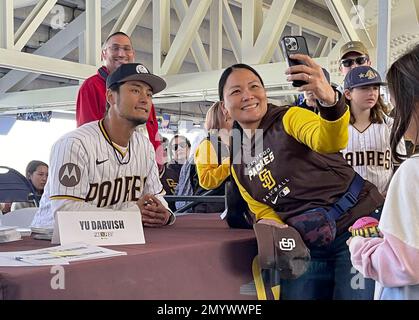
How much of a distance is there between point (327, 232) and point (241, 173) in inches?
11.7

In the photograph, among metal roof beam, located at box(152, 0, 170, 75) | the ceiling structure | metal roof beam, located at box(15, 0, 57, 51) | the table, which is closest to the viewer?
the table

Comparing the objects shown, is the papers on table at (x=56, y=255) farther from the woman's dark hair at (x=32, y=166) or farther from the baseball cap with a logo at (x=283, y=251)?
the woman's dark hair at (x=32, y=166)

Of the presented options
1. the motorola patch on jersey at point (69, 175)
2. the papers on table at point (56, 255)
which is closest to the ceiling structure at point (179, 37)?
the motorola patch on jersey at point (69, 175)

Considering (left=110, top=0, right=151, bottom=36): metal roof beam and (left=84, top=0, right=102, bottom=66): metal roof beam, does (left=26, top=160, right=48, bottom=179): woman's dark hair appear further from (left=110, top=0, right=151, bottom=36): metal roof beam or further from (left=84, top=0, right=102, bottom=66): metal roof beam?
(left=110, top=0, right=151, bottom=36): metal roof beam

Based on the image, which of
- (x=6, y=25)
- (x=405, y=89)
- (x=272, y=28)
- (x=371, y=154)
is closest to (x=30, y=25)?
(x=6, y=25)

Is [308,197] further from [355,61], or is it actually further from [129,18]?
[129,18]

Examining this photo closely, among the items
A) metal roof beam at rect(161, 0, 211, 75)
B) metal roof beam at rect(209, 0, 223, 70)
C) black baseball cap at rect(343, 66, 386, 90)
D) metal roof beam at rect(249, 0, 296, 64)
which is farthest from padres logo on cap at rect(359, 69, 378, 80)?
metal roof beam at rect(209, 0, 223, 70)

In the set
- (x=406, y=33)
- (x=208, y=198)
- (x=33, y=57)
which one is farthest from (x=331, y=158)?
(x=33, y=57)

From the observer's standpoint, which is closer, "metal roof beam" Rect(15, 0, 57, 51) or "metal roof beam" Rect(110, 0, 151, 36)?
"metal roof beam" Rect(15, 0, 57, 51)

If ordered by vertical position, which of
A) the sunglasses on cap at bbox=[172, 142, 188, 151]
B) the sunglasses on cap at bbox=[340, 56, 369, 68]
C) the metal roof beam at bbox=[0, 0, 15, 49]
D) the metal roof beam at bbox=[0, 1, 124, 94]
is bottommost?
the sunglasses on cap at bbox=[172, 142, 188, 151]

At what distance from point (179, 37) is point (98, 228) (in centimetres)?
298

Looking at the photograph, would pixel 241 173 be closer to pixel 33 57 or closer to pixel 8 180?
pixel 8 180

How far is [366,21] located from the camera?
11.0 ft

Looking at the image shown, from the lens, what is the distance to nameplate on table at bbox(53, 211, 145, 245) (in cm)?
123
